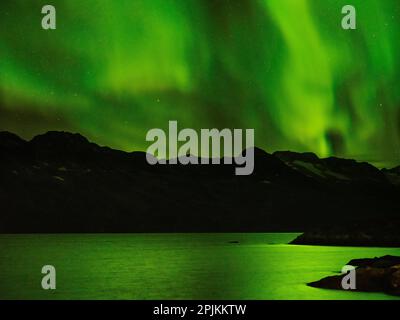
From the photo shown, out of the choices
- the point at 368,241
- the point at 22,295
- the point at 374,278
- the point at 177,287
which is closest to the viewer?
the point at 374,278

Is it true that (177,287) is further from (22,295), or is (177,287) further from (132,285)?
(22,295)

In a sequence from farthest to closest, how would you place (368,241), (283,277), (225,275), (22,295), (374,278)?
(368,241) < (225,275) < (283,277) < (22,295) < (374,278)

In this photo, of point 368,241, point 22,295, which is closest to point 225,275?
point 22,295

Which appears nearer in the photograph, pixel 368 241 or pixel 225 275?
pixel 225 275
